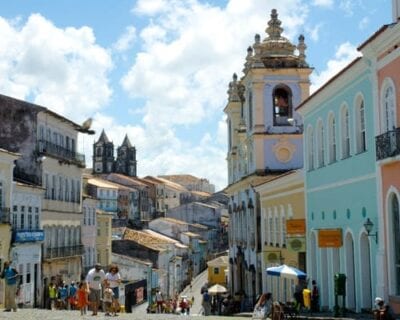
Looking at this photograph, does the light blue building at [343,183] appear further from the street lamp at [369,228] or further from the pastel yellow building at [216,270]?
the pastel yellow building at [216,270]

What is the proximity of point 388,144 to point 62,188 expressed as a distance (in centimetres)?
2742

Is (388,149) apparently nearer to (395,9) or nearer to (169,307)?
(395,9)

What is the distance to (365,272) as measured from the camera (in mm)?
20516

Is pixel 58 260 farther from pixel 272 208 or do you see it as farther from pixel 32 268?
pixel 272 208

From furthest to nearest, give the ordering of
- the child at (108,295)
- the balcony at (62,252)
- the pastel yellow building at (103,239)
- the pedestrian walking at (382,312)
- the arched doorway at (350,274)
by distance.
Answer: the pastel yellow building at (103,239) → the balcony at (62,252) → the arched doorway at (350,274) → the child at (108,295) → the pedestrian walking at (382,312)

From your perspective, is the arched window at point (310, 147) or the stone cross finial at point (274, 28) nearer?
the arched window at point (310, 147)

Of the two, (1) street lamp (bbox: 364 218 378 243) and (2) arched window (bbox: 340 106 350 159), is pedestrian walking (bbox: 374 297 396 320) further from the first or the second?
(2) arched window (bbox: 340 106 350 159)

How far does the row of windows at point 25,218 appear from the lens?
34281 mm

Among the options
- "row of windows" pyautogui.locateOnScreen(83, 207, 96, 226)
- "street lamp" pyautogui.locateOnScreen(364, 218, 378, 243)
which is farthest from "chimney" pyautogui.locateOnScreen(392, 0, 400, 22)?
"row of windows" pyautogui.locateOnScreen(83, 207, 96, 226)

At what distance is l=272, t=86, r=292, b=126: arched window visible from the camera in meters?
42.9

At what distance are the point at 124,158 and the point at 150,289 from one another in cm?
9567

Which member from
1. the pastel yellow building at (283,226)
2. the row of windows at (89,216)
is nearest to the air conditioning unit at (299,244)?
the pastel yellow building at (283,226)

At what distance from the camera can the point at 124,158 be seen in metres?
154

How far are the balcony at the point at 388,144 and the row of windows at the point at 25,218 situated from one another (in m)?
19.4
